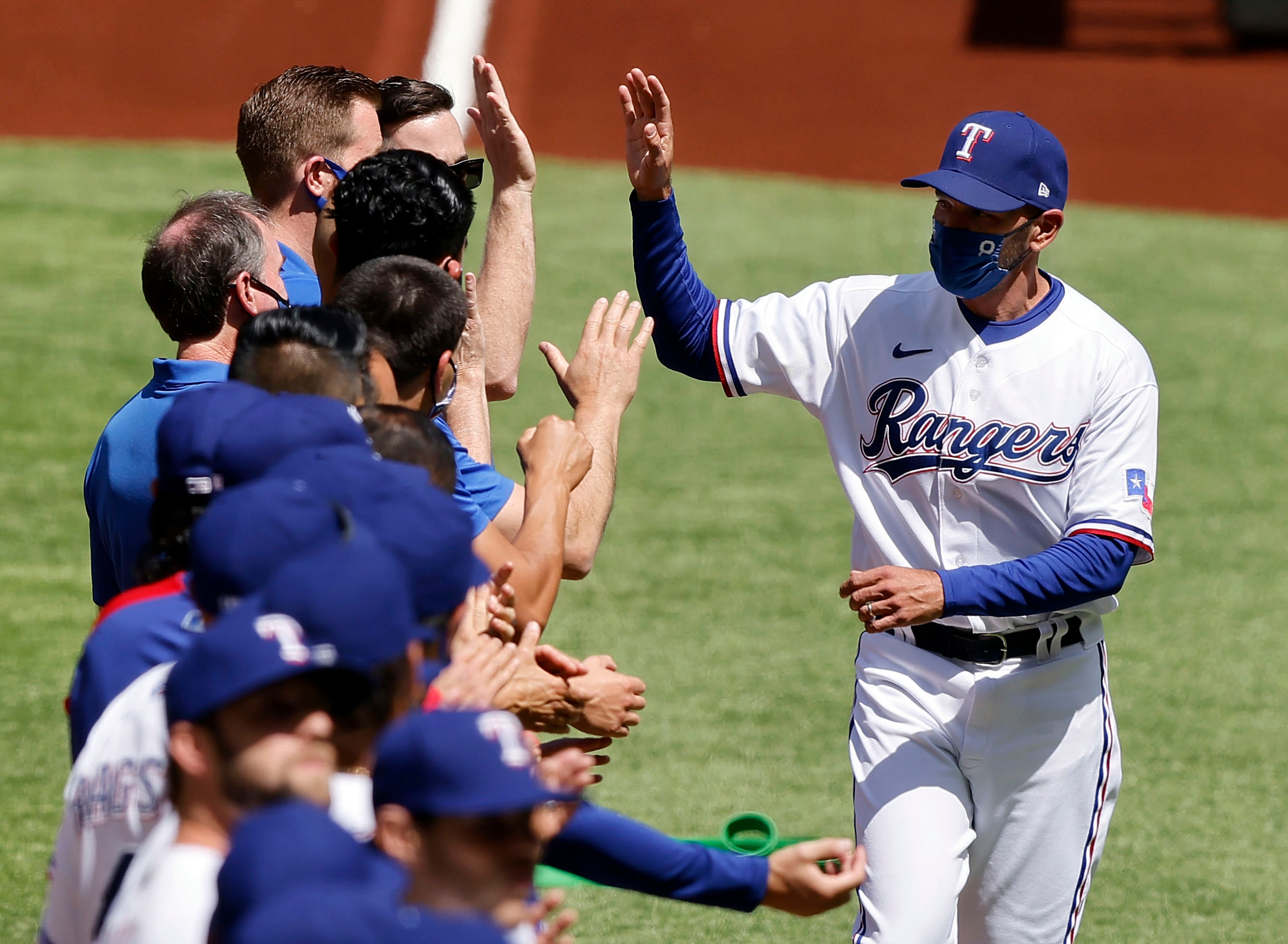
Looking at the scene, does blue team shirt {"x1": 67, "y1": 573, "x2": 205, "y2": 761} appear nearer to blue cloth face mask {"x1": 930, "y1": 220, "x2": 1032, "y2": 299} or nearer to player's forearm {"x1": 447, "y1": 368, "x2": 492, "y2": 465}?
player's forearm {"x1": 447, "y1": 368, "x2": 492, "y2": 465}

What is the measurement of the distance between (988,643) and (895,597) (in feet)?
1.25

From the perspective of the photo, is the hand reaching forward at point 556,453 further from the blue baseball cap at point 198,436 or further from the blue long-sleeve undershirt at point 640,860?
the blue long-sleeve undershirt at point 640,860

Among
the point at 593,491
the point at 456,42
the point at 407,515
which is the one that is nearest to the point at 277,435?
the point at 407,515

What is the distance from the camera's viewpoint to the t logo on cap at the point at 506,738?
5.59ft

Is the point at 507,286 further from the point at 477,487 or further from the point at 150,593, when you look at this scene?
the point at 150,593

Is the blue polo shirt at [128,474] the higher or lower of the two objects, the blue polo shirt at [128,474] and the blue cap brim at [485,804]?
the lower

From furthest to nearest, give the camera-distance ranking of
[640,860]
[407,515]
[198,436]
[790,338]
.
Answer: [790,338], [198,436], [640,860], [407,515]

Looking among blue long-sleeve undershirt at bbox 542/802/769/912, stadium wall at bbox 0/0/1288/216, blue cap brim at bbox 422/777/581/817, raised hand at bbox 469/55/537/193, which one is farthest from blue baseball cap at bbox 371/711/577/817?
stadium wall at bbox 0/0/1288/216

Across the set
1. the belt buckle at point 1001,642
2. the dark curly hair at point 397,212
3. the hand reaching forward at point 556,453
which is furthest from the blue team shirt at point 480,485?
the belt buckle at point 1001,642

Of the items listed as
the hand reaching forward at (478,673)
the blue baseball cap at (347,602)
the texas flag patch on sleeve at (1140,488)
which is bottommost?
the hand reaching forward at (478,673)

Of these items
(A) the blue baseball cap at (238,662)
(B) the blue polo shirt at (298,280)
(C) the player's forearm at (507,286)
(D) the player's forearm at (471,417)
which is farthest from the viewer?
(C) the player's forearm at (507,286)

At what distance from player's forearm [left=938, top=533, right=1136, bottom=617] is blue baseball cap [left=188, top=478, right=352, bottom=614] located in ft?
5.32

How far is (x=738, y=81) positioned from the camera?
16.1 m

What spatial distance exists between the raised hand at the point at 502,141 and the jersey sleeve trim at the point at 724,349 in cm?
75
